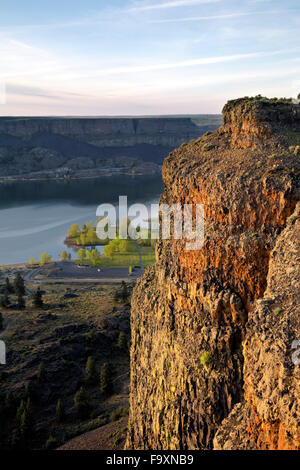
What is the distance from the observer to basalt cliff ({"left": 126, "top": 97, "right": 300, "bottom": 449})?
10.1 meters

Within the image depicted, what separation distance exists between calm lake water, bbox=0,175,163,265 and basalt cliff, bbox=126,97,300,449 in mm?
79287

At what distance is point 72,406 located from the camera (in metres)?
34.0

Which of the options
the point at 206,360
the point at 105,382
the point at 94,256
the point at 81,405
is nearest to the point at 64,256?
the point at 94,256

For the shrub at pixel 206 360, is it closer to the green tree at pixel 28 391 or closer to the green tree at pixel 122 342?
the green tree at pixel 28 391

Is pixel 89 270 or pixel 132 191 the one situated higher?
pixel 132 191

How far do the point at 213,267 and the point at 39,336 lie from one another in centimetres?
3671

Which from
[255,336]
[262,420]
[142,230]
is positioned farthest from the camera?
[142,230]

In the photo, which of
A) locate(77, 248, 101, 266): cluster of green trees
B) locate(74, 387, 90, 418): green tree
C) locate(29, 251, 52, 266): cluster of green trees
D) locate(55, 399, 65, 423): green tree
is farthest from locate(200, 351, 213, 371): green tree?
locate(29, 251, 52, 266): cluster of green trees

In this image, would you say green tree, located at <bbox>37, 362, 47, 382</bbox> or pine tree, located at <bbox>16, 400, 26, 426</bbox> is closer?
pine tree, located at <bbox>16, 400, 26, 426</bbox>

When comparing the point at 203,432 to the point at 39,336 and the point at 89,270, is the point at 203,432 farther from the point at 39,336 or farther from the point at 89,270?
the point at 89,270

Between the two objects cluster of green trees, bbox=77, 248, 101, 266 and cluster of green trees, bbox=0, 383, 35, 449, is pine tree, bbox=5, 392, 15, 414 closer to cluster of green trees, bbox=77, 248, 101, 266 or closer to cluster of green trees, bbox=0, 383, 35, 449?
cluster of green trees, bbox=0, 383, 35, 449

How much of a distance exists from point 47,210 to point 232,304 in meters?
136

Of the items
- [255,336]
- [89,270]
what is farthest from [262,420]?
[89,270]

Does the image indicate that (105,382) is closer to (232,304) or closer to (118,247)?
(232,304)
